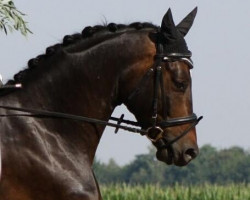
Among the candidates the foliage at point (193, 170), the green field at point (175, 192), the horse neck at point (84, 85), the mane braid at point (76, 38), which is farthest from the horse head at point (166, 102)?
the foliage at point (193, 170)

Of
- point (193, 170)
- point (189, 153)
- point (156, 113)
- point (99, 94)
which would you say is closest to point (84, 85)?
point (99, 94)

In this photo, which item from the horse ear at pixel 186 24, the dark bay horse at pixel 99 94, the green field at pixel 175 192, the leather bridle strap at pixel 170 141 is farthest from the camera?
the green field at pixel 175 192

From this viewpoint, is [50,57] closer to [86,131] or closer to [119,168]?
[86,131]

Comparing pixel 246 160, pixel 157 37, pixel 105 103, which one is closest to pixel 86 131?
pixel 105 103

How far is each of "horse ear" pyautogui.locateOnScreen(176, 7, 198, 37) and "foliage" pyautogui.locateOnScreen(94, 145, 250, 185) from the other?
97.5 meters

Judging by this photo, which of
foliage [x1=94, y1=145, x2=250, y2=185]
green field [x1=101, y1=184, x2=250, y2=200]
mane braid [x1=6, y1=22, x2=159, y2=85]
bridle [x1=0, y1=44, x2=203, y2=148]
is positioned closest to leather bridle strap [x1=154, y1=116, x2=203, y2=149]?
bridle [x1=0, y1=44, x2=203, y2=148]

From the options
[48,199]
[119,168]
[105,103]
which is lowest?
[119,168]

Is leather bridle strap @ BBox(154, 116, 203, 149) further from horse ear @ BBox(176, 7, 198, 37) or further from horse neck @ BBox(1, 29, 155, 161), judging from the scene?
horse ear @ BBox(176, 7, 198, 37)

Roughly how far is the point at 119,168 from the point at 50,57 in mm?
122238

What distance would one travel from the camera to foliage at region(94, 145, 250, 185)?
111000 mm

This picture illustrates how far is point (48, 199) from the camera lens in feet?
25.3

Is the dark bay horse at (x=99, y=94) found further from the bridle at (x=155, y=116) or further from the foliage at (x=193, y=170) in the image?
the foliage at (x=193, y=170)

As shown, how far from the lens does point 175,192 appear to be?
22516 millimetres

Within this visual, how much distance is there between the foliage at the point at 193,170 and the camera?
111000 mm
